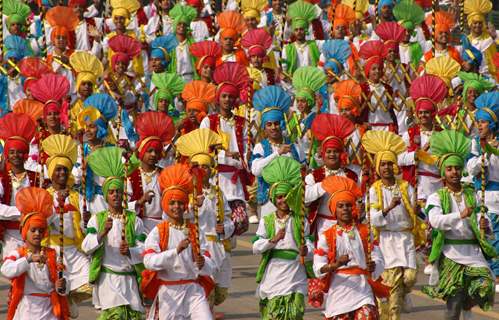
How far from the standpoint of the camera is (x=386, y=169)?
16734 mm

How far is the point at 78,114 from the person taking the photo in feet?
66.2

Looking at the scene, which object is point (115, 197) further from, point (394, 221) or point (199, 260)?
point (394, 221)

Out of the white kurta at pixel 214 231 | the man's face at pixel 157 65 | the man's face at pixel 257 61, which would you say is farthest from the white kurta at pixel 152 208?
the man's face at pixel 157 65

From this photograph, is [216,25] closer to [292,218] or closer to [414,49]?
[414,49]

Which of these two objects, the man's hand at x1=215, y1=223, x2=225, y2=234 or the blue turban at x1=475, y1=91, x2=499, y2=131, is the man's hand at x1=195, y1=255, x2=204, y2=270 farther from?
the blue turban at x1=475, y1=91, x2=499, y2=131

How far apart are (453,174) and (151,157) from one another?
109 inches

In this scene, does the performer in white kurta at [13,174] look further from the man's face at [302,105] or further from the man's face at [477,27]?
the man's face at [477,27]

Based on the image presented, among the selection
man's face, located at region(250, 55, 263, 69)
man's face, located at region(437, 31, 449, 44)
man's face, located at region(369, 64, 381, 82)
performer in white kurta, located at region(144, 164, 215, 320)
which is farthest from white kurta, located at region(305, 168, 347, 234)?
man's face, located at region(437, 31, 449, 44)

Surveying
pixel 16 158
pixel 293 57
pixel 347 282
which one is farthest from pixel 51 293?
pixel 293 57

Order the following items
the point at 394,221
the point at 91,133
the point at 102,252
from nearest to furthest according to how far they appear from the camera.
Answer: the point at 102,252 → the point at 394,221 → the point at 91,133

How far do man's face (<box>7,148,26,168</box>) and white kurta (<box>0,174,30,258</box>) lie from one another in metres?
0.21

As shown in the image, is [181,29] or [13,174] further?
[181,29]

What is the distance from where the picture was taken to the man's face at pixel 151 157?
1705 cm

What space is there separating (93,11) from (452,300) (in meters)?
12.7
